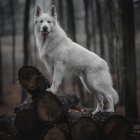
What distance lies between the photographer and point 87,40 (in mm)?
23984

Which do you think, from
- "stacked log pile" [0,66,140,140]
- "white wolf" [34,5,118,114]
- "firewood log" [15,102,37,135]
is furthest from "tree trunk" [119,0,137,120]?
"firewood log" [15,102,37,135]

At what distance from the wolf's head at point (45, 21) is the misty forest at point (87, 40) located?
126 cm

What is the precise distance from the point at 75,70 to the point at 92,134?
1.90m

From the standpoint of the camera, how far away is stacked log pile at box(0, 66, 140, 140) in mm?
7691

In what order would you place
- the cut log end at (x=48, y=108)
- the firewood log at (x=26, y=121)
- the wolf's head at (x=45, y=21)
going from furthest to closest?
the wolf's head at (x=45, y=21), the firewood log at (x=26, y=121), the cut log end at (x=48, y=108)

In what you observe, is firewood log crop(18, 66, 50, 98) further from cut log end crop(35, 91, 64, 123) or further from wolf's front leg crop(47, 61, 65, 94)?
wolf's front leg crop(47, 61, 65, 94)

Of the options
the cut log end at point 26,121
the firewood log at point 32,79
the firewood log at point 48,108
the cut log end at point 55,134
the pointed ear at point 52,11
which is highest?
the pointed ear at point 52,11

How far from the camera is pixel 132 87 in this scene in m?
12.7

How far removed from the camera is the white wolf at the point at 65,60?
8.88 meters

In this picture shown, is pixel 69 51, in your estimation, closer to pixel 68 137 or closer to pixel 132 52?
pixel 68 137

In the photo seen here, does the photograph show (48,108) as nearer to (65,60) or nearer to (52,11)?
(65,60)

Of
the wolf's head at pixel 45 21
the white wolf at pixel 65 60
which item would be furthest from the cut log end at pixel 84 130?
the wolf's head at pixel 45 21

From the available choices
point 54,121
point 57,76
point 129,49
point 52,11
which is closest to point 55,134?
point 54,121

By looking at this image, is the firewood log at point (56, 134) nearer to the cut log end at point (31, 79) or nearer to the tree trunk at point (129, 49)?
the cut log end at point (31, 79)
